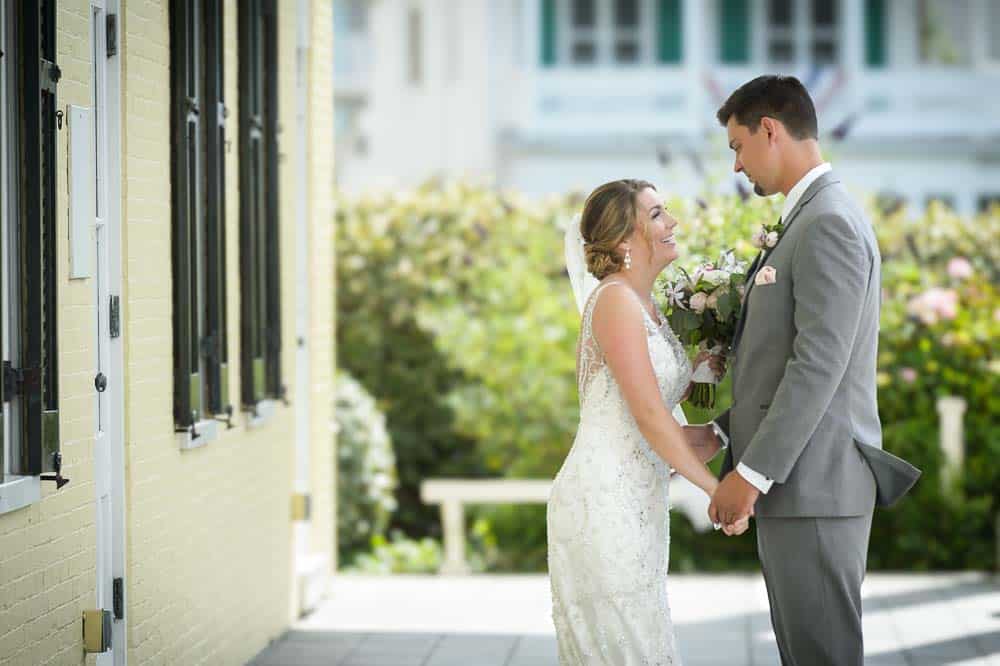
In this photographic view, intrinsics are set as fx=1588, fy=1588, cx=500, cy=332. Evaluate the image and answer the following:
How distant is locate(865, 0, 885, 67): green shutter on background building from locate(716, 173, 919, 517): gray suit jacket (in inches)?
648

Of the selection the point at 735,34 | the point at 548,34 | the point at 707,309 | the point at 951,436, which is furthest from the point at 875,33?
the point at 707,309

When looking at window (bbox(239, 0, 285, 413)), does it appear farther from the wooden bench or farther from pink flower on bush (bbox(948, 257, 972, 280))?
pink flower on bush (bbox(948, 257, 972, 280))

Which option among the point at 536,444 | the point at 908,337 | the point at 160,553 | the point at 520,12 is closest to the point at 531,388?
the point at 536,444

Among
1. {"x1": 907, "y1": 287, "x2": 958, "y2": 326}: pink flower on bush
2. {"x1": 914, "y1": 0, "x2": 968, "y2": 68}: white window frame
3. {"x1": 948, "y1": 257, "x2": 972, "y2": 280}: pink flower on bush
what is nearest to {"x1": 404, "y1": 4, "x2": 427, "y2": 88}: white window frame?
{"x1": 914, "y1": 0, "x2": 968, "y2": 68}: white window frame

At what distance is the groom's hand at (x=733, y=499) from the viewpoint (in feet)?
14.1

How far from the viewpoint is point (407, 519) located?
11875mm

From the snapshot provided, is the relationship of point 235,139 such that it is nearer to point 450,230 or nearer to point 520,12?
point 450,230

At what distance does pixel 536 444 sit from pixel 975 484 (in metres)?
2.90

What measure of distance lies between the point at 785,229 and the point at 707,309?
0.42 metres

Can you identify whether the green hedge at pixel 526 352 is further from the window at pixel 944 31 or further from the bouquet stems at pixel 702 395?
the window at pixel 944 31

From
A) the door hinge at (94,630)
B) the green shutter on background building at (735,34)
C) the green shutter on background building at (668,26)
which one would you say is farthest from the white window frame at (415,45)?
the door hinge at (94,630)

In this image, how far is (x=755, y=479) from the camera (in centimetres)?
427

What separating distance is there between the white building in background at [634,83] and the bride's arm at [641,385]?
14.2m

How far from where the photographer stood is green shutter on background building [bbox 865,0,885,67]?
2011cm
